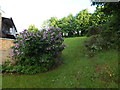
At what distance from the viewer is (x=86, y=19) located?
73.0 feet

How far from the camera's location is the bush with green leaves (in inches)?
137

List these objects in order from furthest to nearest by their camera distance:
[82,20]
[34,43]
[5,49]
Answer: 1. [82,20]
2. [5,49]
3. [34,43]

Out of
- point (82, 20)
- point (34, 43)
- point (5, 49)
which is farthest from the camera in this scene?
point (82, 20)

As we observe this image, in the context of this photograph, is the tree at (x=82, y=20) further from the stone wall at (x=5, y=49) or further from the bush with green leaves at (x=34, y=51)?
the stone wall at (x=5, y=49)

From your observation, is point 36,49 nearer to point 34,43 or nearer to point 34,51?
point 34,51

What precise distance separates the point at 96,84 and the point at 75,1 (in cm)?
629

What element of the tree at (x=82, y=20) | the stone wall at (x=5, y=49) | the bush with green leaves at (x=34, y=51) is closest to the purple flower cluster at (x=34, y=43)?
the bush with green leaves at (x=34, y=51)

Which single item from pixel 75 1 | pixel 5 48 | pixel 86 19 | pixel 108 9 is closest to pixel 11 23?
pixel 5 48

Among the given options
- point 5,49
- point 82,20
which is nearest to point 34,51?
point 5,49

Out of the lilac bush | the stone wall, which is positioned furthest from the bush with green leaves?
the stone wall

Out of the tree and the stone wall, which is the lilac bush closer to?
the stone wall

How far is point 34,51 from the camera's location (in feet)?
11.6

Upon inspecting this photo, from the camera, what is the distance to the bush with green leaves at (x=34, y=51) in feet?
11.4

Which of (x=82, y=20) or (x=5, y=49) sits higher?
(x=82, y=20)
